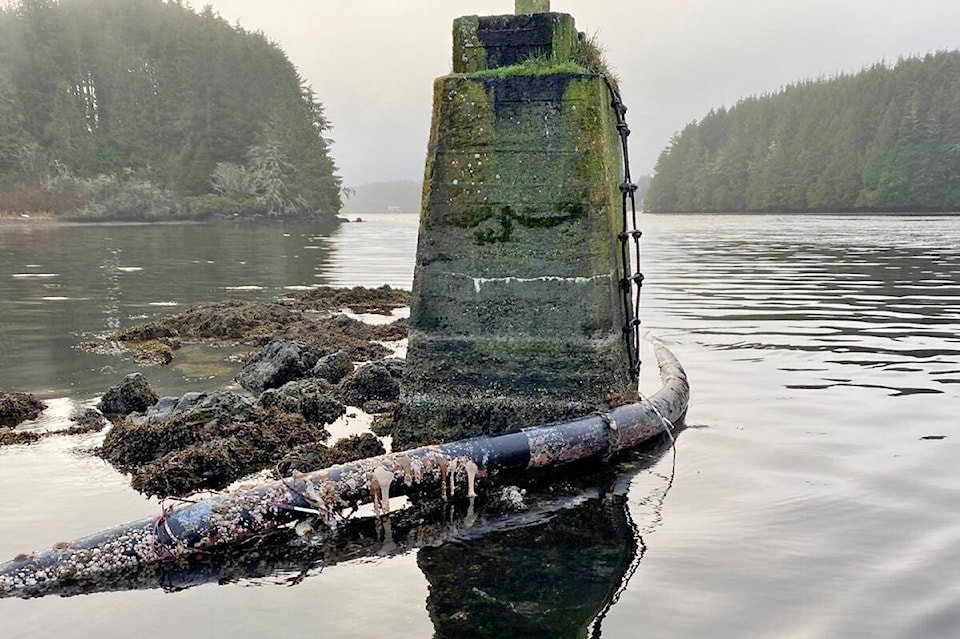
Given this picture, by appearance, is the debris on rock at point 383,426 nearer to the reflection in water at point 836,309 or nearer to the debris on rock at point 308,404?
the debris on rock at point 308,404

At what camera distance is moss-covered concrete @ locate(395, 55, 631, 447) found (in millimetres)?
7301

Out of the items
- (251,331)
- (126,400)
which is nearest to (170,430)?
(126,400)

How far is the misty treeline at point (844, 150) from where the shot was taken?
120812 millimetres

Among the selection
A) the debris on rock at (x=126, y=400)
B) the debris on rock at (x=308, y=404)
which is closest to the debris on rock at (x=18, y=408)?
the debris on rock at (x=126, y=400)

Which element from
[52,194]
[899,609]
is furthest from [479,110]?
[52,194]

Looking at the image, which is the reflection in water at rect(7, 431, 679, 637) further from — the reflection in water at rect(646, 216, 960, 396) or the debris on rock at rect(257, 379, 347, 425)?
the reflection in water at rect(646, 216, 960, 396)

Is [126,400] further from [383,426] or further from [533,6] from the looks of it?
[533,6]

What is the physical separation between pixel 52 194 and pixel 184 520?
103 meters

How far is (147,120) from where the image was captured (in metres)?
114

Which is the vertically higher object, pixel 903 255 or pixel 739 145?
pixel 739 145

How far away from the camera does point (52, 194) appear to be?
312 feet

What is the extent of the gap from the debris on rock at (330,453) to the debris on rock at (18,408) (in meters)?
3.31

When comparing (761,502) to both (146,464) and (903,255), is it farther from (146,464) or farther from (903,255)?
(903,255)

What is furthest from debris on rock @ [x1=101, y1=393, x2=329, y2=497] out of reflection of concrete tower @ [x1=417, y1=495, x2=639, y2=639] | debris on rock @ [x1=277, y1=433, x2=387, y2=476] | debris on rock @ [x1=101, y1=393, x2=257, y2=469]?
reflection of concrete tower @ [x1=417, y1=495, x2=639, y2=639]
